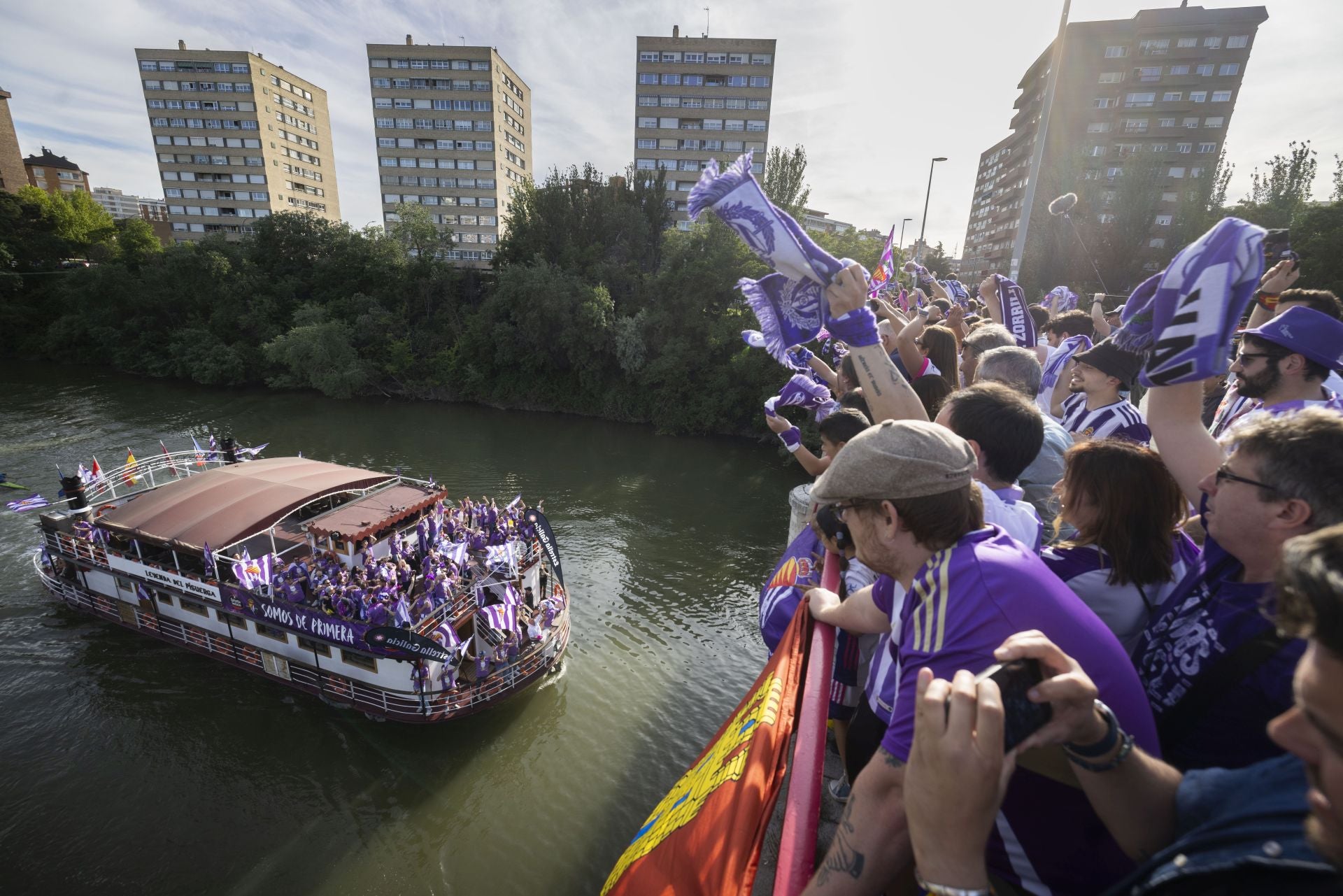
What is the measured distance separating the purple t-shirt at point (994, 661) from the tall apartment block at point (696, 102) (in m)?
53.7

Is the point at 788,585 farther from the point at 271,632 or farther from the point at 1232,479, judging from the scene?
the point at 271,632

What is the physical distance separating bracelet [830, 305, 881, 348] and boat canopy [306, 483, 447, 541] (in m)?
12.6

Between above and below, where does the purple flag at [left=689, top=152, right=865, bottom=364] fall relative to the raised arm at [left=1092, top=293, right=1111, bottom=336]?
above

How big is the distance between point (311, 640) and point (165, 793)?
11.1ft

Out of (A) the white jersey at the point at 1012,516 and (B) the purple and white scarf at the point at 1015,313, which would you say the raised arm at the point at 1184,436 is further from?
(B) the purple and white scarf at the point at 1015,313

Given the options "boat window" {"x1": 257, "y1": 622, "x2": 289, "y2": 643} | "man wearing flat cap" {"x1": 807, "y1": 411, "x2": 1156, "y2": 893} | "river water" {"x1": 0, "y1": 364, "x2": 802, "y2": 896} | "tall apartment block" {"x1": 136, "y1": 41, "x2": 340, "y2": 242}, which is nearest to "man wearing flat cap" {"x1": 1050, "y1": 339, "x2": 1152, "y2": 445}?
"man wearing flat cap" {"x1": 807, "y1": 411, "x2": 1156, "y2": 893}

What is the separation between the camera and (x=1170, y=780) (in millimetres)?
1432

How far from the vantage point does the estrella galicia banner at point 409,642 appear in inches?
425

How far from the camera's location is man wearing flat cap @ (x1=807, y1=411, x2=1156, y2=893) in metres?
1.59

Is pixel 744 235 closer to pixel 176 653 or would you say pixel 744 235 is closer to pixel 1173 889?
pixel 1173 889

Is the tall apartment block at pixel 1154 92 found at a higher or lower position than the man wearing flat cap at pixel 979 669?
higher

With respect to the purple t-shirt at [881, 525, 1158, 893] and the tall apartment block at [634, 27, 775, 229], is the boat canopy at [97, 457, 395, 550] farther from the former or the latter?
the tall apartment block at [634, 27, 775, 229]

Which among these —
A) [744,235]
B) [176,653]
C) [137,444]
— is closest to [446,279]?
[137,444]

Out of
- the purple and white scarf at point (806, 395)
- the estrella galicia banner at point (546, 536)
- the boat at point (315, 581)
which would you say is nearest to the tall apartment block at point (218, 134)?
the boat at point (315, 581)
